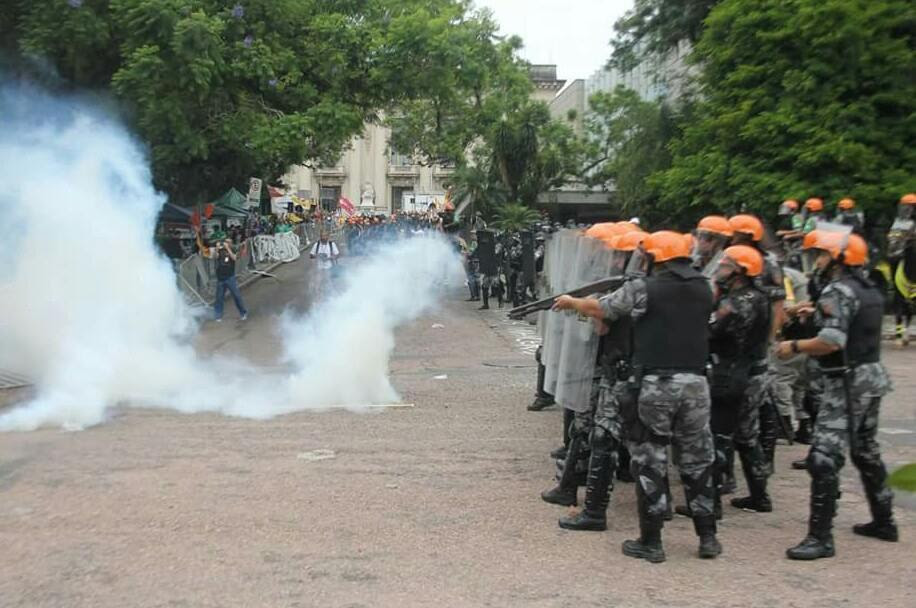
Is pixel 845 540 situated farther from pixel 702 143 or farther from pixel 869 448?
pixel 702 143

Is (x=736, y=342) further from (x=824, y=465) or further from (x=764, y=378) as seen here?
(x=824, y=465)

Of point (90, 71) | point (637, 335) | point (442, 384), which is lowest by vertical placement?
point (442, 384)

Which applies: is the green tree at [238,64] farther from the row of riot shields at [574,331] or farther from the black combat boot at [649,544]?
the black combat boot at [649,544]

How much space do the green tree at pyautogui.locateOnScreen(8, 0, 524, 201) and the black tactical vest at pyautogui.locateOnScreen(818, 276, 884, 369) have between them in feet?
46.6

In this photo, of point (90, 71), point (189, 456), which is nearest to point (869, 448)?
point (189, 456)

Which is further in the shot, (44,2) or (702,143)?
(702,143)

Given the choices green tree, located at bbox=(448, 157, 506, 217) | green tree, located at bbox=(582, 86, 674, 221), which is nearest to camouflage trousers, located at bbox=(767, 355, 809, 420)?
green tree, located at bbox=(582, 86, 674, 221)

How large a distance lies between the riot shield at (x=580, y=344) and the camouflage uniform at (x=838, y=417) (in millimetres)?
1452

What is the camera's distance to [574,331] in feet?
20.4

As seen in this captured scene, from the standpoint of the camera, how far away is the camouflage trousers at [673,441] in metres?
5.03

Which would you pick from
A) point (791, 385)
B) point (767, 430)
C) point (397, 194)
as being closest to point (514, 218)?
point (791, 385)

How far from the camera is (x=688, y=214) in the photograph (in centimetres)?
2244

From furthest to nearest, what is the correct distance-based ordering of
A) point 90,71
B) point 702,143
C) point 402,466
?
1. point 702,143
2. point 90,71
3. point 402,466

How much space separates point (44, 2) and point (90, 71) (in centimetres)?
184
